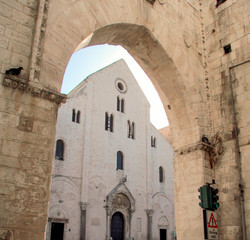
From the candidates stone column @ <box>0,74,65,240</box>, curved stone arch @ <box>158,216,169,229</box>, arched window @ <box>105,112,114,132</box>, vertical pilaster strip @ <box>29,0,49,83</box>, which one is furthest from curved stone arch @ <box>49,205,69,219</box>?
vertical pilaster strip @ <box>29,0,49,83</box>

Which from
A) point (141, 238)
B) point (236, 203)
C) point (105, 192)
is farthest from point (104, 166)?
point (236, 203)

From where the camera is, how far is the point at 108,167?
21656 mm

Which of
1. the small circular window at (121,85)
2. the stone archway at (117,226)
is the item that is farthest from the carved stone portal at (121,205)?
the small circular window at (121,85)

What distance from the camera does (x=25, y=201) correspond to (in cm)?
506

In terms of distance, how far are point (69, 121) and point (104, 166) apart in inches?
150

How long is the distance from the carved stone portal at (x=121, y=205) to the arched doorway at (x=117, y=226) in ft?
0.60

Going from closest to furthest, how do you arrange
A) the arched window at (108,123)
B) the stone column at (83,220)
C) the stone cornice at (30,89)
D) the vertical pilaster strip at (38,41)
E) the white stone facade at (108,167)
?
the stone cornice at (30,89)
the vertical pilaster strip at (38,41)
the stone column at (83,220)
the white stone facade at (108,167)
the arched window at (108,123)

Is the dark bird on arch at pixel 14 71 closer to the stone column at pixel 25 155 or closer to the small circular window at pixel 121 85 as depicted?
the stone column at pixel 25 155

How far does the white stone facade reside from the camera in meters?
19.3

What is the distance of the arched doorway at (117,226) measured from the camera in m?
21.1

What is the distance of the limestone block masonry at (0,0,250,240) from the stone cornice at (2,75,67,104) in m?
0.06

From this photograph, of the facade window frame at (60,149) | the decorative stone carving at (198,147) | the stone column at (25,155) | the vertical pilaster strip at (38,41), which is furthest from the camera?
the facade window frame at (60,149)

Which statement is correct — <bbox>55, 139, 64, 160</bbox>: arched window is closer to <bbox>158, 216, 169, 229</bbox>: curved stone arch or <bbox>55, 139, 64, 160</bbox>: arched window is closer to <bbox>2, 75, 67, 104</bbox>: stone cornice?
<bbox>158, 216, 169, 229</bbox>: curved stone arch

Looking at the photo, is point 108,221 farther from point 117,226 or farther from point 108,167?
point 108,167
